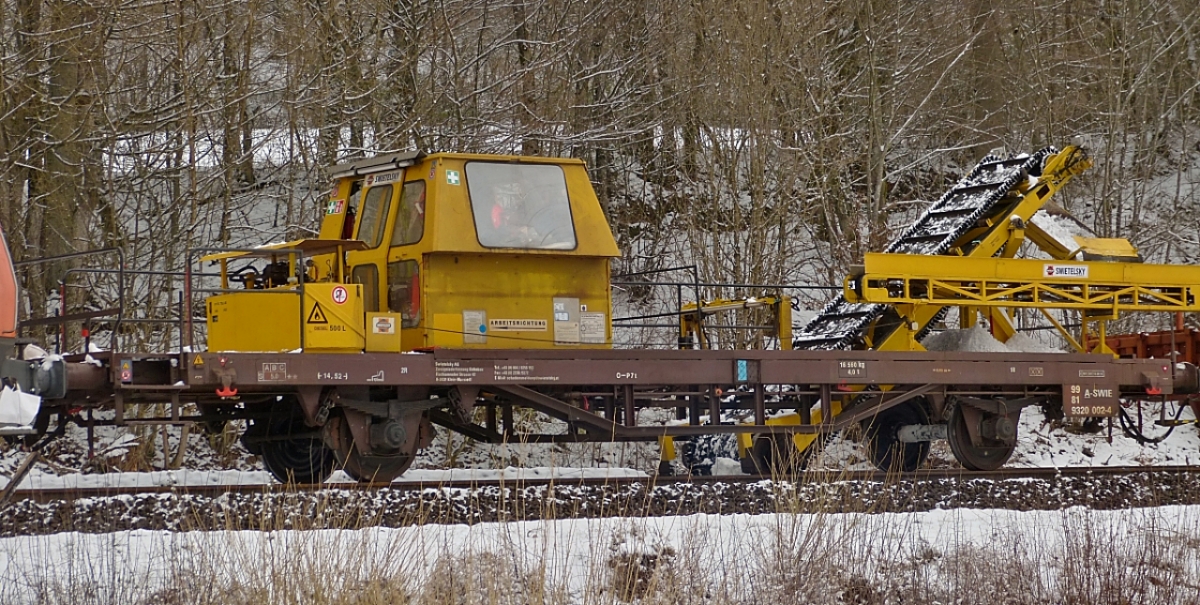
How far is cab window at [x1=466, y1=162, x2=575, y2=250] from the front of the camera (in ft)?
35.2

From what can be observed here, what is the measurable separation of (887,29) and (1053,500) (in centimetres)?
1321

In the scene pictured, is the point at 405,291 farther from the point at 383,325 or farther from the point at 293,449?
the point at 293,449

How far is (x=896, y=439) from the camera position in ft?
44.4

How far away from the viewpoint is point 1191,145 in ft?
87.4

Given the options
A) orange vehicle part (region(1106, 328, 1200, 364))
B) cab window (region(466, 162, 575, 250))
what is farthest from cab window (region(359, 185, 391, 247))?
orange vehicle part (region(1106, 328, 1200, 364))

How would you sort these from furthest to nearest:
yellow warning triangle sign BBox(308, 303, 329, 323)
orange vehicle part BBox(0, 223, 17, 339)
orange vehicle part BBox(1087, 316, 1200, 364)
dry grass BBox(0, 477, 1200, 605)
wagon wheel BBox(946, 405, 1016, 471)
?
orange vehicle part BBox(1087, 316, 1200, 364) → wagon wheel BBox(946, 405, 1016, 471) → yellow warning triangle sign BBox(308, 303, 329, 323) → orange vehicle part BBox(0, 223, 17, 339) → dry grass BBox(0, 477, 1200, 605)

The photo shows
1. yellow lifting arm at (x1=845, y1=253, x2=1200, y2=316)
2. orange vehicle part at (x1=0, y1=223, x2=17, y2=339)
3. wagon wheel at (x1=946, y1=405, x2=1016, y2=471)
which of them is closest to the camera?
orange vehicle part at (x1=0, y1=223, x2=17, y2=339)

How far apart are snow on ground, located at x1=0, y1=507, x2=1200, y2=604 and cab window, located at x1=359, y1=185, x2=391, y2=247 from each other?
3.55 metres

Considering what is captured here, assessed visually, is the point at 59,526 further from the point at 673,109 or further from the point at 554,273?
the point at 673,109

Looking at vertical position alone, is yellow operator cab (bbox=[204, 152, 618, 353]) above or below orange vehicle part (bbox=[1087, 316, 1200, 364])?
above

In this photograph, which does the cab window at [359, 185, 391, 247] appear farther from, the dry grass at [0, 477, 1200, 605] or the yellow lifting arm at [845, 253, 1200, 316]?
the yellow lifting arm at [845, 253, 1200, 316]

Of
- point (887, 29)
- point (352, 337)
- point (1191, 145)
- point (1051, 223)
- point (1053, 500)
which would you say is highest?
point (887, 29)

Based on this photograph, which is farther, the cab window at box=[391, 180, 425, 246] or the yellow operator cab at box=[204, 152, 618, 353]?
the cab window at box=[391, 180, 425, 246]

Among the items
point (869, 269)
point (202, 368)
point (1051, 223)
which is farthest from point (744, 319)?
point (202, 368)
